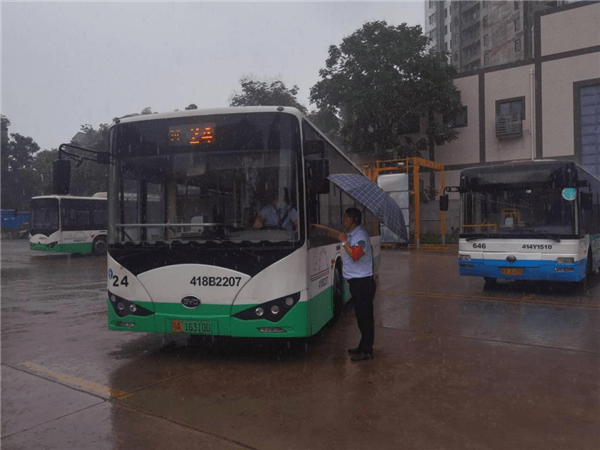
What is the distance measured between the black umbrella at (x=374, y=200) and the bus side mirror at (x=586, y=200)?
6249 mm

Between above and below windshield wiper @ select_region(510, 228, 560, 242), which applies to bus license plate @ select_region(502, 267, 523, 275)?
below

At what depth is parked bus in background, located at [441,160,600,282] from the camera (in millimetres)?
10070

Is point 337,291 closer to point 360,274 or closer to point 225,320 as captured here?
point 360,274

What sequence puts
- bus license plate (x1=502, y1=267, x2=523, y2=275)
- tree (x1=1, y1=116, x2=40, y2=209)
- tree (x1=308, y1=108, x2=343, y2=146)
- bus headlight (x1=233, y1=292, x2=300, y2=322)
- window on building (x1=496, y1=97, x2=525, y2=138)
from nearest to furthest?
bus headlight (x1=233, y1=292, x2=300, y2=322), bus license plate (x1=502, y1=267, x2=523, y2=275), window on building (x1=496, y1=97, x2=525, y2=138), tree (x1=308, y1=108, x2=343, y2=146), tree (x1=1, y1=116, x2=40, y2=209)

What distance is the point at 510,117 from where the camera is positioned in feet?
99.3

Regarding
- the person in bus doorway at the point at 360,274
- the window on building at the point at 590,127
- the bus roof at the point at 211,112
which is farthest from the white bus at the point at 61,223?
the window on building at the point at 590,127

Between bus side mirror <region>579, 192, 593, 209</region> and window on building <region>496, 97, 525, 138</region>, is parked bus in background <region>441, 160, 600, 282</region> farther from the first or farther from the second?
→ window on building <region>496, 97, 525, 138</region>

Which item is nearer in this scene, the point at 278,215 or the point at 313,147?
the point at 278,215

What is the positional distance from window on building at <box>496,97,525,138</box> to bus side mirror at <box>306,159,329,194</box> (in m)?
27.6

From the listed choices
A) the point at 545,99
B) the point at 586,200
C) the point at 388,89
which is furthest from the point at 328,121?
the point at 586,200

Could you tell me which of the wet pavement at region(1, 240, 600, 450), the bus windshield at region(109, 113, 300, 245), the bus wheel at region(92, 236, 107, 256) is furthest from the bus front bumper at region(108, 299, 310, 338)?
the bus wheel at region(92, 236, 107, 256)

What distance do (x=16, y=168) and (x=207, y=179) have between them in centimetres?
6038

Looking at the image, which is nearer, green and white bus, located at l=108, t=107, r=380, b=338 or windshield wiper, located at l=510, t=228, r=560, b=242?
green and white bus, located at l=108, t=107, r=380, b=338

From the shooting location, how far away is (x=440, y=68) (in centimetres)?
3062
